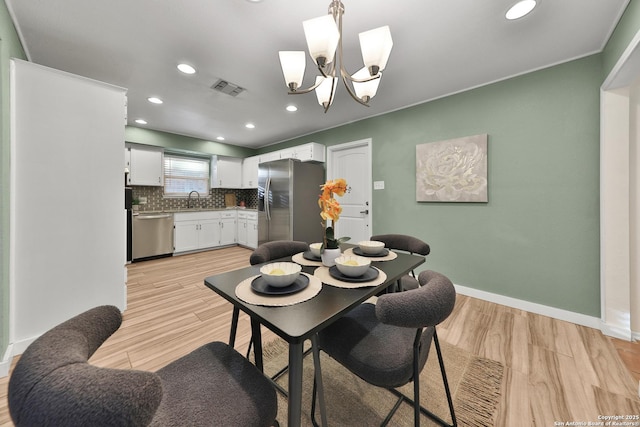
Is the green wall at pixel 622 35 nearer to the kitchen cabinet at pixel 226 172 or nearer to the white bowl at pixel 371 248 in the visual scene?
the white bowl at pixel 371 248

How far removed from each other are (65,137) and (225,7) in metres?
1.66

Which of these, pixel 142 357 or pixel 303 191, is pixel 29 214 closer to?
pixel 142 357

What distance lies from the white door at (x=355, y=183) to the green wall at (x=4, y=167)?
10.9 ft

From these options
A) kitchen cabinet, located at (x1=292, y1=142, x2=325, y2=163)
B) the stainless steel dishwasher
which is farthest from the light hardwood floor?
kitchen cabinet, located at (x1=292, y1=142, x2=325, y2=163)

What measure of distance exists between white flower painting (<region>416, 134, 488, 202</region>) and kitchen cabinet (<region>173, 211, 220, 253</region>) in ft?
14.0

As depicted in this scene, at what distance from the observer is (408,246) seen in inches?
81.0

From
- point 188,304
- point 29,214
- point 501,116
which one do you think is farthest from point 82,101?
point 501,116

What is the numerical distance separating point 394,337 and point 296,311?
1.86 feet

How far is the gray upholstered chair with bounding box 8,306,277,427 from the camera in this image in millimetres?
389

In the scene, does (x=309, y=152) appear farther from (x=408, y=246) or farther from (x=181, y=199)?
(x=181, y=199)

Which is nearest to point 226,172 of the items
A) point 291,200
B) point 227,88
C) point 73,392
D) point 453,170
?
point 291,200

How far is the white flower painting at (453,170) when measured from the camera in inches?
103

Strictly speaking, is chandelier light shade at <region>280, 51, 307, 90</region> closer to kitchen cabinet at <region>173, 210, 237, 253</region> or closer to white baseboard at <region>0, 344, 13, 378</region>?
white baseboard at <region>0, 344, 13, 378</region>

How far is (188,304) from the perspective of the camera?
2.54 metres
